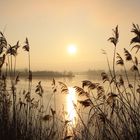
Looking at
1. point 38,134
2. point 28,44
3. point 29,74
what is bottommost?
point 38,134

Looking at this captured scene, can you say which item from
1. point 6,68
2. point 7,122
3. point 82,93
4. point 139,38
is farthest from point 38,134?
point 139,38

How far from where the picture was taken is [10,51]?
586cm

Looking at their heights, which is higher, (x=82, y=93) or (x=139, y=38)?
(x=139, y=38)

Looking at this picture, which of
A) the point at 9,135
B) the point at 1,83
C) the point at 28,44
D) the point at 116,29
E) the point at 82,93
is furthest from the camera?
the point at 1,83

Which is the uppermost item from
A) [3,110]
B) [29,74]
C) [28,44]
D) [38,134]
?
[28,44]

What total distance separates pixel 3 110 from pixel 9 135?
0.59m

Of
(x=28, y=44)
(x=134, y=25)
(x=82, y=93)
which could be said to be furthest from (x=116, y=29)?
(x=28, y=44)

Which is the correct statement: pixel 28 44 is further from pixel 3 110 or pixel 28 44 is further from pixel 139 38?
pixel 139 38

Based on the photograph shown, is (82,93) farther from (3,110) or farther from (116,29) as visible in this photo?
(3,110)

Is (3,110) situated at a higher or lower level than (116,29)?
lower

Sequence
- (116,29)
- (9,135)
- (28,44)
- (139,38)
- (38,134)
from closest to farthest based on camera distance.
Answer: (139,38) < (116,29) < (9,135) < (28,44) < (38,134)

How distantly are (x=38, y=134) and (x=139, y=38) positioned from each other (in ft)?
9.95

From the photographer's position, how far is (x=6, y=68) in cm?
641

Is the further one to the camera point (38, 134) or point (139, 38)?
point (38, 134)
